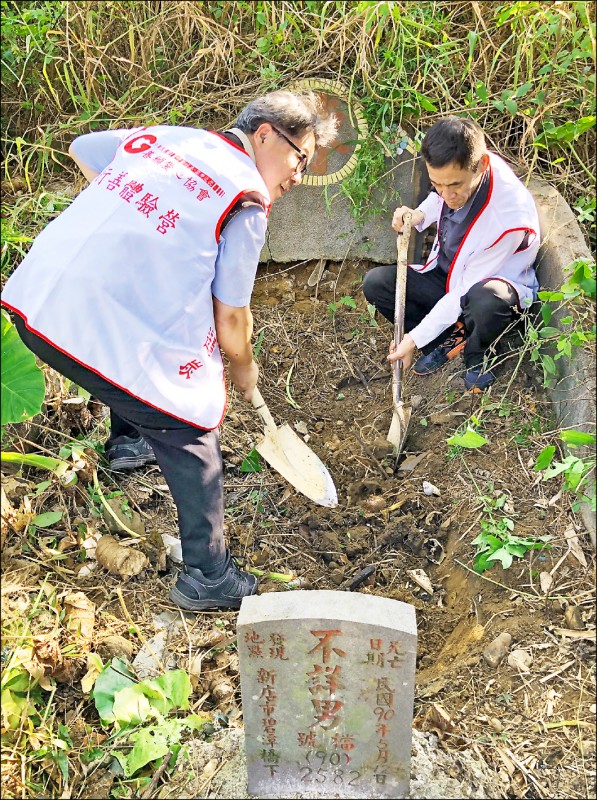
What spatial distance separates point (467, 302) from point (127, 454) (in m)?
1.61

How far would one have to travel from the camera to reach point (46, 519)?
276 cm

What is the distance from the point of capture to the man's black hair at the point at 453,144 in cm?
276

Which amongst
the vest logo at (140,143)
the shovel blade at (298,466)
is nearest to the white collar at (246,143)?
the vest logo at (140,143)

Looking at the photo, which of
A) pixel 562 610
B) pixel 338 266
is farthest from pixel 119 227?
pixel 338 266

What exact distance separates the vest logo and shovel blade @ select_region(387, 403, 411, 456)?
5.15 ft

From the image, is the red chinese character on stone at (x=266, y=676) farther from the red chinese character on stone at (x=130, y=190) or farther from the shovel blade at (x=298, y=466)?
the red chinese character on stone at (x=130, y=190)

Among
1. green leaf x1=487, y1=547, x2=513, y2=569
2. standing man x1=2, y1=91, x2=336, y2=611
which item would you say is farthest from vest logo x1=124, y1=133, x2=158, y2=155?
green leaf x1=487, y1=547, x2=513, y2=569

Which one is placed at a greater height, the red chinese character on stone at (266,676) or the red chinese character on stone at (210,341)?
the red chinese character on stone at (210,341)

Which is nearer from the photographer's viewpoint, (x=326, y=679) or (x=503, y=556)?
(x=326, y=679)

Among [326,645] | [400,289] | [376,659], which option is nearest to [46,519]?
[326,645]

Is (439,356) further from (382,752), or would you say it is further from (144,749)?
(144,749)

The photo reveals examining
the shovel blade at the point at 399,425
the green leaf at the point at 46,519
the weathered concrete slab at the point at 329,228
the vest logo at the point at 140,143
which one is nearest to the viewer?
the vest logo at the point at 140,143

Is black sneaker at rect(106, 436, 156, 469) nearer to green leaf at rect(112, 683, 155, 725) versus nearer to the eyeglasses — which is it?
green leaf at rect(112, 683, 155, 725)

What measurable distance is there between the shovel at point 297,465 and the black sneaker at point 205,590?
0.52 meters
